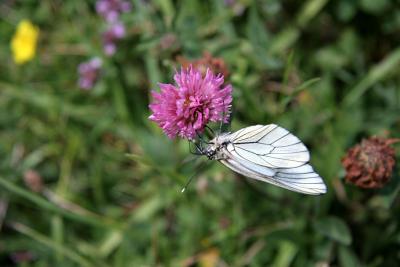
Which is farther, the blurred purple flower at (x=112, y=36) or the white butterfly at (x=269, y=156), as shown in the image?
the blurred purple flower at (x=112, y=36)

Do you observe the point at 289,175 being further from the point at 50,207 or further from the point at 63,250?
the point at 63,250

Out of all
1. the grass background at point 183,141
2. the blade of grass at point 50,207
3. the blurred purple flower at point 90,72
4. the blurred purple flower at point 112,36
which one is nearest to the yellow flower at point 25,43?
the grass background at point 183,141

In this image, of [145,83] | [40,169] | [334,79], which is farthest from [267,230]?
[40,169]

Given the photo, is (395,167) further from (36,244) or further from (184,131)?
(36,244)

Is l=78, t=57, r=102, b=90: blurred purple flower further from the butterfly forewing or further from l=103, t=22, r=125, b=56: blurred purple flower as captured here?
the butterfly forewing

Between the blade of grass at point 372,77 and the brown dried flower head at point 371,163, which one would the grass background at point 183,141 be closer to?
the blade of grass at point 372,77

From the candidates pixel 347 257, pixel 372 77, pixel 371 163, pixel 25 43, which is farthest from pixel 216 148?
pixel 25 43
